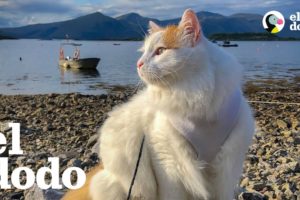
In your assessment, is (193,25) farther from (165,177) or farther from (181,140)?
(165,177)

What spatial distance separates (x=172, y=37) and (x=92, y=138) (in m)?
6.29

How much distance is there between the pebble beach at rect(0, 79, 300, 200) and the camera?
234 inches

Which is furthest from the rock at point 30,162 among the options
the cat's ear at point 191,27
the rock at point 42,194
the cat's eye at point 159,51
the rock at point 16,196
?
the cat's ear at point 191,27

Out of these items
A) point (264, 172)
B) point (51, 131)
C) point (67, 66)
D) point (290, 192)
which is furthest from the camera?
point (67, 66)

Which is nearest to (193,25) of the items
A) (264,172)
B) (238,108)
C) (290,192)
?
(238,108)

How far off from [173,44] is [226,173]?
104 cm

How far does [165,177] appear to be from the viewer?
3365 mm

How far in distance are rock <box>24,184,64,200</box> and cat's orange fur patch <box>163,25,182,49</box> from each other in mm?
2751

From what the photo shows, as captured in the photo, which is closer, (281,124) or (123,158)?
(123,158)

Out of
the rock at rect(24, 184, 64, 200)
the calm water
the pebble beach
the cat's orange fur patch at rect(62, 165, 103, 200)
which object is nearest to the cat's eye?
the calm water

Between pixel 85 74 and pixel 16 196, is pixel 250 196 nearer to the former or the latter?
pixel 16 196

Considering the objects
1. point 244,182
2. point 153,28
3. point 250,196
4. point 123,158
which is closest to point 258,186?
point 244,182

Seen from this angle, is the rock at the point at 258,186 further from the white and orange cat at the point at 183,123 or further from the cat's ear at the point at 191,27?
the cat's ear at the point at 191,27

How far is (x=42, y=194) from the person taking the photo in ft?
17.2
